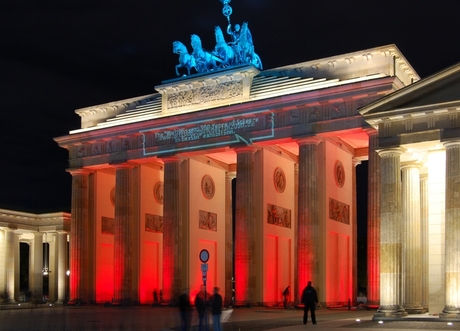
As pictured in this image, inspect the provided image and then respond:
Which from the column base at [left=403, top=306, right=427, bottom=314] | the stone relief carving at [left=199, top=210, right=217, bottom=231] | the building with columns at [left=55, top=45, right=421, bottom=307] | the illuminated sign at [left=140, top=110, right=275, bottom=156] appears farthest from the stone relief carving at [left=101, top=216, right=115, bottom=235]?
the column base at [left=403, top=306, right=427, bottom=314]

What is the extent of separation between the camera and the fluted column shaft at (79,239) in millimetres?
61562

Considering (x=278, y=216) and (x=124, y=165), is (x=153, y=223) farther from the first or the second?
(x=278, y=216)

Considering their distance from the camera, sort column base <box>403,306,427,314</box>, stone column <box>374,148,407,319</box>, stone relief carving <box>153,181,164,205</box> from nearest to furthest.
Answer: stone column <box>374,148,407,319</box> < column base <box>403,306,427,314</box> < stone relief carving <box>153,181,164,205</box>

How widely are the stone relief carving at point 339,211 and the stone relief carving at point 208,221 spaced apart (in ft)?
36.1

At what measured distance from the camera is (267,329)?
30656 millimetres

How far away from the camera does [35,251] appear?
253 feet

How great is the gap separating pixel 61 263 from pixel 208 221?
70.4 ft

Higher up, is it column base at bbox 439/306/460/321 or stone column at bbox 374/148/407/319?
stone column at bbox 374/148/407/319

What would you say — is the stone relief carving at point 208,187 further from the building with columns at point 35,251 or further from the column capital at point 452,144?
the column capital at point 452,144

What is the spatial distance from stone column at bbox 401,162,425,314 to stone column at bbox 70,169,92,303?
3231cm

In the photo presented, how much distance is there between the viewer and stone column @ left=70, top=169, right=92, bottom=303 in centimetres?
6153

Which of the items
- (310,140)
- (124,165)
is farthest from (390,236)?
(124,165)

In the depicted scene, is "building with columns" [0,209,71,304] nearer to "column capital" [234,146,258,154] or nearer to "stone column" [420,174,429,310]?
"column capital" [234,146,258,154]

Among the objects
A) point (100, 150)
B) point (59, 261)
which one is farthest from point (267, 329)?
point (59, 261)
